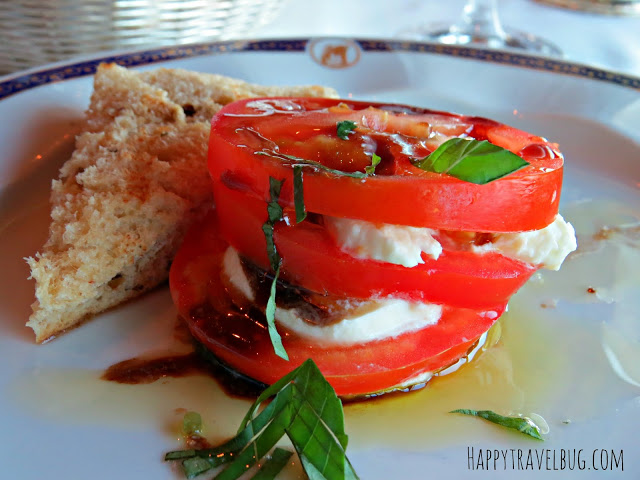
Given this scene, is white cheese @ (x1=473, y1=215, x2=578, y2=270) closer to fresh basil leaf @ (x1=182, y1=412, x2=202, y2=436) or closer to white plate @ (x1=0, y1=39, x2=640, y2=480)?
white plate @ (x1=0, y1=39, x2=640, y2=480)

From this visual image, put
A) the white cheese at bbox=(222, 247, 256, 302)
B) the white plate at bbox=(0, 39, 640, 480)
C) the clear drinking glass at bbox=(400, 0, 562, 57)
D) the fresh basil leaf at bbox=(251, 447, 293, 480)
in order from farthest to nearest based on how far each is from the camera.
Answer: the clear drinking glass at bbox=(400, 0, 562, 57), the white cheese at bbox=(222, 247, 256, 302), the white plate at bbox=(0, 39, 640, 480), the fresh basil leaf at bbox=(251, 447, 293, 480)

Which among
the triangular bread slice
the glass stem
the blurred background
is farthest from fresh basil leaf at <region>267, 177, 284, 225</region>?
the glass stem

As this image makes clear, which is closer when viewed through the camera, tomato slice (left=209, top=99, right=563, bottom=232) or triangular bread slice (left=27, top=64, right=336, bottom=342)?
tomato slice (left=209, top=99, right=563, bottom=232)

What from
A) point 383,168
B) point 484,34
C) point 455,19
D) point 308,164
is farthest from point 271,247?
point 455,19

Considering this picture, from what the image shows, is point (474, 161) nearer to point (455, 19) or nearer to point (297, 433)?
point (297, 433)

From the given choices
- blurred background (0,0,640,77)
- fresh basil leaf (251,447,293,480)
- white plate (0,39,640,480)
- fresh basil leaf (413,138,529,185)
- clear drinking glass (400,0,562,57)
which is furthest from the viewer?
clear drinking glass (400,0,562,57)

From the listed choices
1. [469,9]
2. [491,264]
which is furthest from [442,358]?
[469,9]

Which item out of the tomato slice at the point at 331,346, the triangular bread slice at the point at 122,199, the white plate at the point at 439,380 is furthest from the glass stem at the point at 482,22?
the tomato slice at the point at 331,346

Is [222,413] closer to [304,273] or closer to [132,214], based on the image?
[304,273]
